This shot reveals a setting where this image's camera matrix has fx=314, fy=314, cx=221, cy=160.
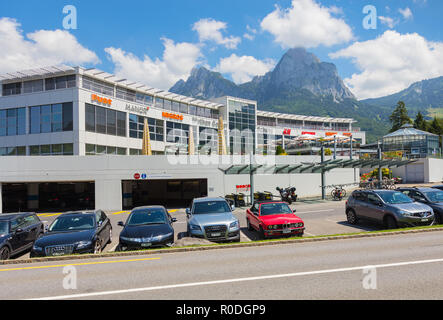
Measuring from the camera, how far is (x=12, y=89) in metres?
35.1

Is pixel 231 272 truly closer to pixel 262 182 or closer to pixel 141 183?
pixel 262 182

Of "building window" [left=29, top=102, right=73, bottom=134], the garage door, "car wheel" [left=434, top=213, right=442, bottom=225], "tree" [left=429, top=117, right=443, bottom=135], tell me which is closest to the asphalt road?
"car wheel" [left=434, top=213, right=442, bottom=225]

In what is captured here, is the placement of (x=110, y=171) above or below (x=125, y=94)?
below

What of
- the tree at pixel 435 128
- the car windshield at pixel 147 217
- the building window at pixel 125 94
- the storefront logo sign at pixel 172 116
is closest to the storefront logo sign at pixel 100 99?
the building window at pixel 125 94

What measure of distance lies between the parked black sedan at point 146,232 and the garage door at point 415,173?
44358 mm

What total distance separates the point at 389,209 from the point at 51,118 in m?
32.1

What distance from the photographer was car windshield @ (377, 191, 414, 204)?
1358 cm

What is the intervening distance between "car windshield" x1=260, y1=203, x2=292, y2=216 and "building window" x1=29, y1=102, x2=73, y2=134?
25.7 m

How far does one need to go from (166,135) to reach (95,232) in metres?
31.9

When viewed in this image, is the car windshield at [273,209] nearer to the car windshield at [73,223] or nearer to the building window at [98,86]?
the car windshield at [73,223]

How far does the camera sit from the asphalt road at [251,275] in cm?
572

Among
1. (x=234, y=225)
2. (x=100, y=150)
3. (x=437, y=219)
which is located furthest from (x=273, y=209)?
(x=100, y=150)

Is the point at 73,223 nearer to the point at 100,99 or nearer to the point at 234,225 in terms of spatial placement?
the point at 234,225
